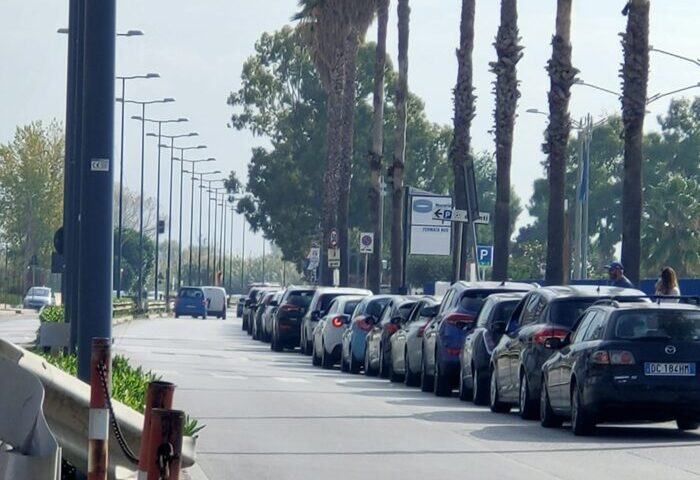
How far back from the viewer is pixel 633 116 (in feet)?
108

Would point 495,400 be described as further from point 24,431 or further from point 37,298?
point 37,298

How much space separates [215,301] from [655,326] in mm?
77211

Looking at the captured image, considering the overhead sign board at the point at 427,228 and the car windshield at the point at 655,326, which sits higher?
the overhead sign board at the point at 427,228

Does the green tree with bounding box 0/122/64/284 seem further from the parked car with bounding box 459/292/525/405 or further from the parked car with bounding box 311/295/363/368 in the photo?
the parked car with bounding box 459/292/525/405

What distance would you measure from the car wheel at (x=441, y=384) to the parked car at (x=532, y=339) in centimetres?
336

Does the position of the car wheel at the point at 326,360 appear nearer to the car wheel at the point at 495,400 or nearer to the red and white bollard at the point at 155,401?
the car wheel at the point at 495,400

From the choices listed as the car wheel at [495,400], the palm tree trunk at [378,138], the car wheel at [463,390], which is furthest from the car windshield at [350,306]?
the palm tree trunk at [378,138]

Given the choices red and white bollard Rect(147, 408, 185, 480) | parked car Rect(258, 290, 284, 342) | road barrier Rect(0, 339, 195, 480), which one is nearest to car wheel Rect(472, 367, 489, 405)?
road barrier Rect(0, 339, 195, 480)

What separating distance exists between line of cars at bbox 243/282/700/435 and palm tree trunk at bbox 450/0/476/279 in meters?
13.5

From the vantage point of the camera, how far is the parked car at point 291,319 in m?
47.6

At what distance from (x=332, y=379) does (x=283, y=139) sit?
6984cm

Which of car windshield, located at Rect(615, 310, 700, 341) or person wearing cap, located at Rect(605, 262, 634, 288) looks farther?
person wearing cap, located at Rect(605, 262, 634, 288)

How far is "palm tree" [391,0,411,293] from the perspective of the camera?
57344 mm

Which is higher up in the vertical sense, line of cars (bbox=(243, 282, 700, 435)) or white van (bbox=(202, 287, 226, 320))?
line of cars (bbox=(243, 282, 700, 435))
